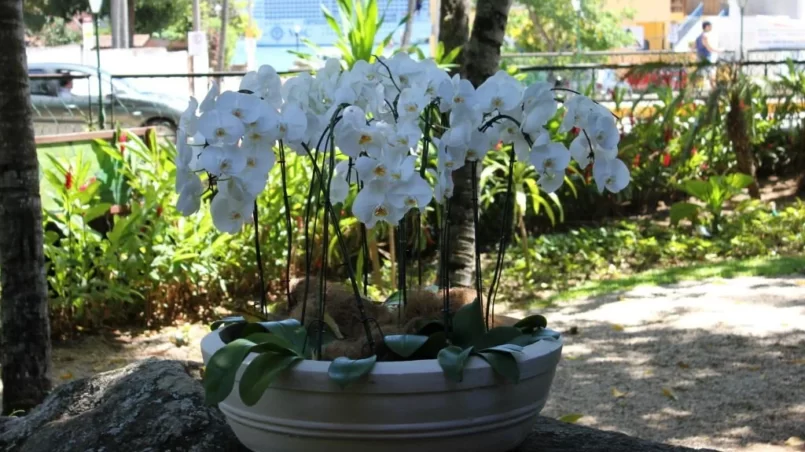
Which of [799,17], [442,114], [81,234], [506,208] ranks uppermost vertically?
[799,17]

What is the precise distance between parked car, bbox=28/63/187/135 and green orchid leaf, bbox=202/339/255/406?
1014 centimetres

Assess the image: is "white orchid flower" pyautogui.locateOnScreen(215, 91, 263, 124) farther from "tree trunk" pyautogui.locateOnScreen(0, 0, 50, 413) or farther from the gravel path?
the gravel path

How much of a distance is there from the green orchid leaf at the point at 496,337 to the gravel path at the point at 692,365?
223cm

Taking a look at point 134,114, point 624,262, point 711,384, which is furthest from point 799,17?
point 711,384

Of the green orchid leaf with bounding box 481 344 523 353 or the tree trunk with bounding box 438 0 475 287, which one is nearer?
the green orchid leaf with bounding box 481 344 523 353

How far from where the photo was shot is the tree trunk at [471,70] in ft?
13.1

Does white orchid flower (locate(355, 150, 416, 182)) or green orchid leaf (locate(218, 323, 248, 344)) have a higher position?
white orchid flower (locate(355, 150, 416, 182))

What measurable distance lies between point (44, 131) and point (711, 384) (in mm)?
10078

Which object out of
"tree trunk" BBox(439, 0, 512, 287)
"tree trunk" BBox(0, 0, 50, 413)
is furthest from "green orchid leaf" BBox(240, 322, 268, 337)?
"tree trunk" BBox(439, 0, 512, 287)

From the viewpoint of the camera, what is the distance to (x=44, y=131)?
1218 cm

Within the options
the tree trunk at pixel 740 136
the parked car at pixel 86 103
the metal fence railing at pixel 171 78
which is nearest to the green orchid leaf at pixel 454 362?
the metal fence railing at pixel 171 78

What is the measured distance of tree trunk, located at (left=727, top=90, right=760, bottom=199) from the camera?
8953 mm

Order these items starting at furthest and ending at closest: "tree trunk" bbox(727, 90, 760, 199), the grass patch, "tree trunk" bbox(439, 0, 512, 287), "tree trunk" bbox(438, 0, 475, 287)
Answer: "tree trunk" bbox(727, 90, 760, 199), the grass patch, "tree trunk" bbox(438, 0, 475, 287), "tree trunk" bbox(439, 0, 512, 287)

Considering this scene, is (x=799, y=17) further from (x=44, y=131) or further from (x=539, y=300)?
(x=539, y=300)
